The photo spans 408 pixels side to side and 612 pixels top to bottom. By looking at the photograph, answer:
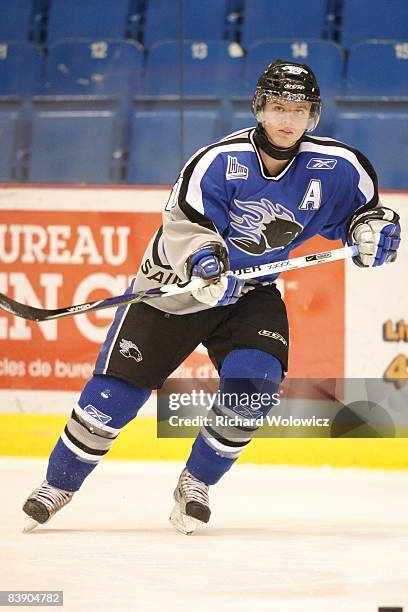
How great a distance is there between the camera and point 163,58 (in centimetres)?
405

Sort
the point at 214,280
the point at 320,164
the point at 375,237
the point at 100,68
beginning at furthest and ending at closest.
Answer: the point at 100,68 → the point at 320,164 → the point at 375,237 → the point at 214,280

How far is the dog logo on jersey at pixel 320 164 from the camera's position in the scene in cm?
293

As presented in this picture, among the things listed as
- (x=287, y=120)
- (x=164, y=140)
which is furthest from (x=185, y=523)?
(x=164, y=140)

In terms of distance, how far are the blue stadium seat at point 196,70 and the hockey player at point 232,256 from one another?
3.64 ft

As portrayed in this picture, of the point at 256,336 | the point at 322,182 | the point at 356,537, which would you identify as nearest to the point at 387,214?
the point at 322,182

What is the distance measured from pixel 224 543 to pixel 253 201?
0.81 meters

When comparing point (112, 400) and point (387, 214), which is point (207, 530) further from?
point (387, 214)

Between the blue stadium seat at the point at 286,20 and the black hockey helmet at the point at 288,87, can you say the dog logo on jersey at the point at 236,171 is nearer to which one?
the black hockey helmet at the point at 288,87

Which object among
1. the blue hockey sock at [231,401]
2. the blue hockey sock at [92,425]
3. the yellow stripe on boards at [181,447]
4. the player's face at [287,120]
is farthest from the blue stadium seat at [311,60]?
the blue hockey sock at [92,425]

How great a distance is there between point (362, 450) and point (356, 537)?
1.05 m

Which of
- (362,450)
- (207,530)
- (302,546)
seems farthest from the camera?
(362,450)

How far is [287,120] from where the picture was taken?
284 centimetres

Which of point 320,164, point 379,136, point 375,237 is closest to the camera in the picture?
point 375,237

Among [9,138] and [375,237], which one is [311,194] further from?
[9,138]
